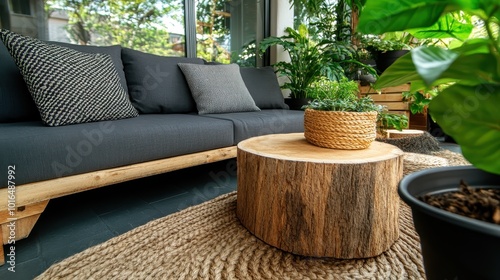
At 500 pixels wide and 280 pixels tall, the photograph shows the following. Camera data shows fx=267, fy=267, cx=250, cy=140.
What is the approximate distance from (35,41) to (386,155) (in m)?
1.71

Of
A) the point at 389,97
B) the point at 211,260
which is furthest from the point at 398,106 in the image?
the point at 211,260

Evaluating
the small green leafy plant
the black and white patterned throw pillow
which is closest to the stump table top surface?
the small green leafy plant

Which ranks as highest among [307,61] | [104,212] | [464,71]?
[307,61]

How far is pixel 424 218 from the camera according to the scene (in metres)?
0.40

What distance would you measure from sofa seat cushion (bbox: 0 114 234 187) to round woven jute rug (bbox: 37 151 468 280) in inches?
13.0

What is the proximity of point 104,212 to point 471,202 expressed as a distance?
4.84 ft

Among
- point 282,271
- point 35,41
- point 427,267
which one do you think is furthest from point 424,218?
point 35,41

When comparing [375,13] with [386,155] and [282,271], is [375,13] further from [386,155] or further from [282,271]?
[282,271]

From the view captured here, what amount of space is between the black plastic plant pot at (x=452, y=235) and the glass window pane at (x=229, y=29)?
8.66 feet

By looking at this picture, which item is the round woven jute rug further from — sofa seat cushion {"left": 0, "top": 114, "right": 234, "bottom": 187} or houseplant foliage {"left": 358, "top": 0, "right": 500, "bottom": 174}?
houseplant foliage {"left": 358, "top": 0, "right": 500, "bottom": 174}

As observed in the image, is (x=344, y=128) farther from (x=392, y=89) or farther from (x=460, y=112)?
(x=392, y=89)

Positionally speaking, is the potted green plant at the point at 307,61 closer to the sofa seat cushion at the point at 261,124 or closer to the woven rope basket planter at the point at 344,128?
the sofa seat cushion at the point at 261,124

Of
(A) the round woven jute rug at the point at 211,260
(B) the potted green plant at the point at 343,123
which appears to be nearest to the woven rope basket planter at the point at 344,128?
(B) the potted green plant at the point at 343,123

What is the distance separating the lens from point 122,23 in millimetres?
2303
